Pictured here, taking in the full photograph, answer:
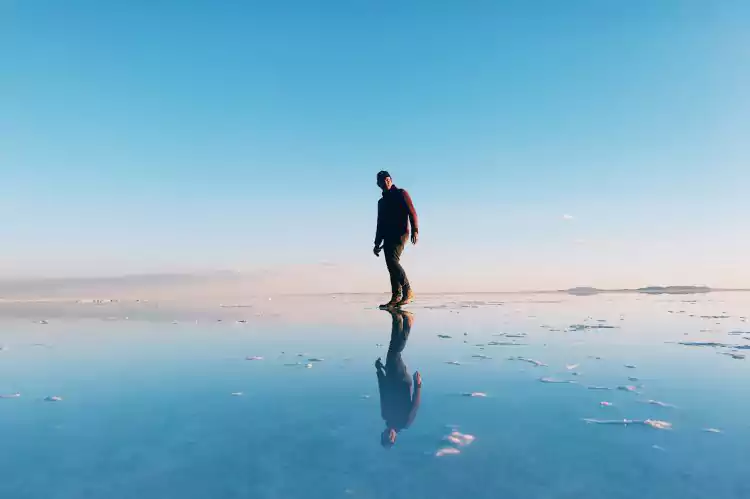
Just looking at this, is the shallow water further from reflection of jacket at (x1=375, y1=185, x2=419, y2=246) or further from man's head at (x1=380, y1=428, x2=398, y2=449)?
reflection of jacket at (x1=375, y1=185, x2=419, y2=246)

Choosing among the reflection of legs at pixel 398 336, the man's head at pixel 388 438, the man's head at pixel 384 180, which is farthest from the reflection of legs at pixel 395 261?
the man's head at pixel 388 438

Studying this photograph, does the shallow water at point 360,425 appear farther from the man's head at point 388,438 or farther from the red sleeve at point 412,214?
the red sleeve at point 412,214

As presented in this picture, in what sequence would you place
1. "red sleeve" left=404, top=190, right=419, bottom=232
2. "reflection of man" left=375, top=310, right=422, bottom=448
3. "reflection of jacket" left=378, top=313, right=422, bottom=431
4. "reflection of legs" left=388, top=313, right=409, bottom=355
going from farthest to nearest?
"red sleeve" left=404, top=190, right=419, bottom=232, "reflection of legs" left=388, top=313, right=409, bottom=355, "reflection of jacket" left=378, top=313, right=422, bottom=431, "reflection of man" left=375, top=310, right=422, bottom=448

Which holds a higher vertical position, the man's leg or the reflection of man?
the man's leg

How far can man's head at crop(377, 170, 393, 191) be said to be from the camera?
36.7ft

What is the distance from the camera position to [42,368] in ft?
16.2

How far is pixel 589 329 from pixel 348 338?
15.9ft

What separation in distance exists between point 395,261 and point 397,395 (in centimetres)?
801

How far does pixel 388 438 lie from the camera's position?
257 centimetres

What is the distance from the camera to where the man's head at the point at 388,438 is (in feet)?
8.13

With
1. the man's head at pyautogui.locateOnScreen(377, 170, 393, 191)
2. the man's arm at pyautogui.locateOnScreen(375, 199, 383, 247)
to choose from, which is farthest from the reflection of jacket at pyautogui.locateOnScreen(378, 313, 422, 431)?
the man's head at pyautogui.locateOnScreen(377, 170, 393, 191)

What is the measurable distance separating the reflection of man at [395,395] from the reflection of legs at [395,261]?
5.79 m

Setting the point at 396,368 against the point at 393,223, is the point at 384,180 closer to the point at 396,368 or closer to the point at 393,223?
the point at 393,223

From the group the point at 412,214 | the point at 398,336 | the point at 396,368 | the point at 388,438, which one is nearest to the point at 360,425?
the point at 388,438
